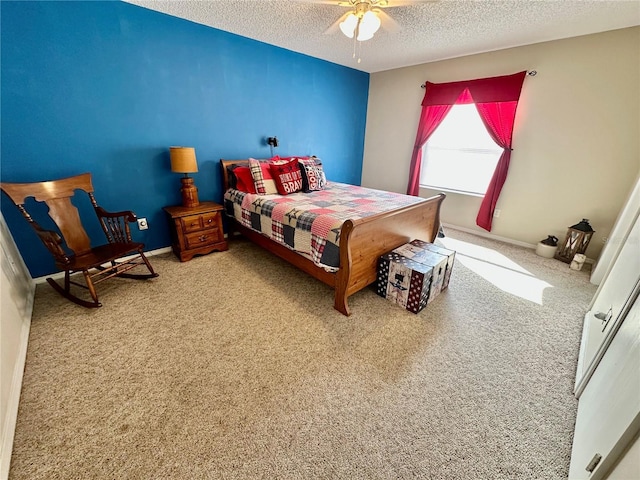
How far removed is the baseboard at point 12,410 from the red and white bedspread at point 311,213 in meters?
1.77

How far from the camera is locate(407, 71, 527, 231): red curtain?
3.16 m

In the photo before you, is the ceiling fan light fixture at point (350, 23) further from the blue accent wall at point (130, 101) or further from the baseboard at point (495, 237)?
the baseboard at point (495, 237)

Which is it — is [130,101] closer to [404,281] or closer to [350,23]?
[350,23]

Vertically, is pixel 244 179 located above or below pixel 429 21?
below

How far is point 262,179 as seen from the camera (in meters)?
2.95

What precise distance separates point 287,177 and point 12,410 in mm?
2583

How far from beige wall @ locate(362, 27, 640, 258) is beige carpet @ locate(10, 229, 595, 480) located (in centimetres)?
124

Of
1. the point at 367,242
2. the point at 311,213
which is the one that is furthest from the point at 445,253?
the point at 311,213

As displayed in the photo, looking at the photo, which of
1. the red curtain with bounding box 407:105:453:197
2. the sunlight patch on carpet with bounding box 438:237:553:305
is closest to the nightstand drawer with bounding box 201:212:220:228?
the sunlight patch on carpet with bounding box 438:237:553:305

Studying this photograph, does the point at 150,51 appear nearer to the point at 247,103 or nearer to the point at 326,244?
the point at 247,103

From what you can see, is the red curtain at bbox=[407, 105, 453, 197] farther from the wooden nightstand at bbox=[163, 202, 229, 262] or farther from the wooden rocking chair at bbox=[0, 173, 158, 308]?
the wooden rocking chair at bbox=[0, 173, 158, 308]

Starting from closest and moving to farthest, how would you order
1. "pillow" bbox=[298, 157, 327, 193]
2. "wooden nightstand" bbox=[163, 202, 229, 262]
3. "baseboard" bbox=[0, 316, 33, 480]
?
1. "baseboard" bbox=[0, 316, 33, 480]
2. "wooden nightstand" bbox=[163, 202, 229, 262]
3. "pillow" bbox=[298, 157, 327, 193]

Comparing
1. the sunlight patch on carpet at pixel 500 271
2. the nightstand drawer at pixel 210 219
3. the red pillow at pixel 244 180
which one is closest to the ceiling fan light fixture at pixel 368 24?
the red pillow at pixel 244 180

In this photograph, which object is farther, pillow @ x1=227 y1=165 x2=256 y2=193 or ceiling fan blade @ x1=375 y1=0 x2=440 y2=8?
pillow @ x1=227 y1=165 x2=256 y2=193
